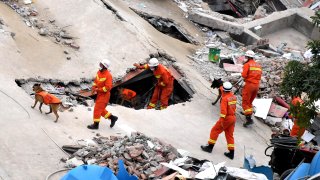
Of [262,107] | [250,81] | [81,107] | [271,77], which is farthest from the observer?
[271,77]

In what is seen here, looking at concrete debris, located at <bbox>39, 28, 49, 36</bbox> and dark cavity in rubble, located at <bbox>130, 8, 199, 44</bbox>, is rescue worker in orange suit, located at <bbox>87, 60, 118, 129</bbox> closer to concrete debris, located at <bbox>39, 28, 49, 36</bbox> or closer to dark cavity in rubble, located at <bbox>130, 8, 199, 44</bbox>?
concrete debris, located at <bbox>39, 28, 49, 36</bbox>

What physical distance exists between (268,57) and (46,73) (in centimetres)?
685

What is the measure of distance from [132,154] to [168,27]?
838 centimetres

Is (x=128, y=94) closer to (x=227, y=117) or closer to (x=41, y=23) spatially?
(x=227, y=117)

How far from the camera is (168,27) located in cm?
1630

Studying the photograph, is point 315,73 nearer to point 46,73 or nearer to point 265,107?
point 265,107

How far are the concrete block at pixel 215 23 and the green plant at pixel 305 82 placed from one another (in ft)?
27.5

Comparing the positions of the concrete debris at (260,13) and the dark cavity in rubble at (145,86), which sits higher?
the concrete debris at (260,13)

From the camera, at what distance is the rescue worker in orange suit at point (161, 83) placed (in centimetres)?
1192

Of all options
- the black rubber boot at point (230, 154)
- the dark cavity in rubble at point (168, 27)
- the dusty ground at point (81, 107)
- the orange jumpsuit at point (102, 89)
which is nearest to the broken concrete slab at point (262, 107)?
the dusty ground at point (81, 107)

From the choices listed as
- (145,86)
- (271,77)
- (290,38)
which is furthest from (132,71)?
(290,38)

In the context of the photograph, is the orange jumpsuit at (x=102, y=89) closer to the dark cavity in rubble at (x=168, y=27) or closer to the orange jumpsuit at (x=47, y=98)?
the orange jumpsuit at (x=47, y=98)

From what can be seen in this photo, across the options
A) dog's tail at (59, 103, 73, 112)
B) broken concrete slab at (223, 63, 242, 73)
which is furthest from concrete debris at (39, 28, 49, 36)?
broken concrete slab at (223, 63, 242, 73)

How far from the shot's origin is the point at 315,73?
7777 mm
